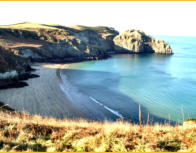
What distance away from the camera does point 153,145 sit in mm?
6645

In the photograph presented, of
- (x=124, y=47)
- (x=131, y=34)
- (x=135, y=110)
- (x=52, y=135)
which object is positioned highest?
(x=131, y=34)

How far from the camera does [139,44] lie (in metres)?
101

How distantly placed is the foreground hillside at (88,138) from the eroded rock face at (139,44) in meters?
95.1

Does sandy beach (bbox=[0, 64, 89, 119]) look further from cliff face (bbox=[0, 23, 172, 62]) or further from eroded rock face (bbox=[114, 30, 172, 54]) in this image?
eroded rock face (bbox=[114, 30, 172, 54])

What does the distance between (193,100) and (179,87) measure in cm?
781

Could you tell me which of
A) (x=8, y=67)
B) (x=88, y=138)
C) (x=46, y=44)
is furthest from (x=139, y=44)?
(x=88, y=138)

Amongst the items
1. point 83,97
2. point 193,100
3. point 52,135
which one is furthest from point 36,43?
point 52,135

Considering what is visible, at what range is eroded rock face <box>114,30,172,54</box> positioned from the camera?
101 metres

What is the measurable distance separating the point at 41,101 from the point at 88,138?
20.4 metres

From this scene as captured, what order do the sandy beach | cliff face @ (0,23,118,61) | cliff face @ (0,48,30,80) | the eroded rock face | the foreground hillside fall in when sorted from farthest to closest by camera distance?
the eroded rock face
cliff face @ (0,23,118,61)
cliff face @ (0,48,30,80)
the sandy beach
the foreground hillside

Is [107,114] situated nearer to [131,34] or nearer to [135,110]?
[135,110]

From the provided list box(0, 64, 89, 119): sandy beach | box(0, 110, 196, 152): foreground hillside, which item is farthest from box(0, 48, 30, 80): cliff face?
box(0, 110, 196, 152): foreground hillside

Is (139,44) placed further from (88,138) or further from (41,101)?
(88,138)

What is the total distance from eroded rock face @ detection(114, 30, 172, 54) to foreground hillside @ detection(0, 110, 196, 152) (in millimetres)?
95092
